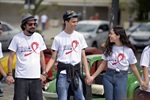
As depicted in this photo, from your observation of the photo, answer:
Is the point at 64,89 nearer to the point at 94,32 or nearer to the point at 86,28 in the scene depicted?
the point at 94,32

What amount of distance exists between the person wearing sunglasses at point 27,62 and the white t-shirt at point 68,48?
0.94 ft

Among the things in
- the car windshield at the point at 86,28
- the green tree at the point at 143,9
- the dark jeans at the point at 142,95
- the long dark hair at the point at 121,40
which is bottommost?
the dark jeans at the point at 142,95

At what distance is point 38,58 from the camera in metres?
6.45

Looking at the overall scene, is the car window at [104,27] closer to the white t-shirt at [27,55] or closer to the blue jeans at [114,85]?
the blue jeans at [114,85]

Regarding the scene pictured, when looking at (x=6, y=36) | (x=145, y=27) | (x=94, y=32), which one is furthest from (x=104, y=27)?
(x=6, y=36)

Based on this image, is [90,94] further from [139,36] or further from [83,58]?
[139,36]

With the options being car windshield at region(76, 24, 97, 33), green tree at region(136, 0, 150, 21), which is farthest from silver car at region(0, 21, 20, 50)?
green tree at region(136, 0, 150, 21)

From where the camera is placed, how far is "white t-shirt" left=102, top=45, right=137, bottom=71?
657 centimetres

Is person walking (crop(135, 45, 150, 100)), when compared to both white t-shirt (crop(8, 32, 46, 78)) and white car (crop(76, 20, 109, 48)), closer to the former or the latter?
white t-shirt (crop(8, 32, 46, 78))

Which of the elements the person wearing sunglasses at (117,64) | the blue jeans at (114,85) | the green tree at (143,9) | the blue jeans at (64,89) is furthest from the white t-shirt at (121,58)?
the green tree at (143,9)

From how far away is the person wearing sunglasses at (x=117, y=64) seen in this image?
6543mm

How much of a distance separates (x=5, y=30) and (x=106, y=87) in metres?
16.3

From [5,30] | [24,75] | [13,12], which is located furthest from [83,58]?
[13,12]

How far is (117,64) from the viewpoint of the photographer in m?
6.56
